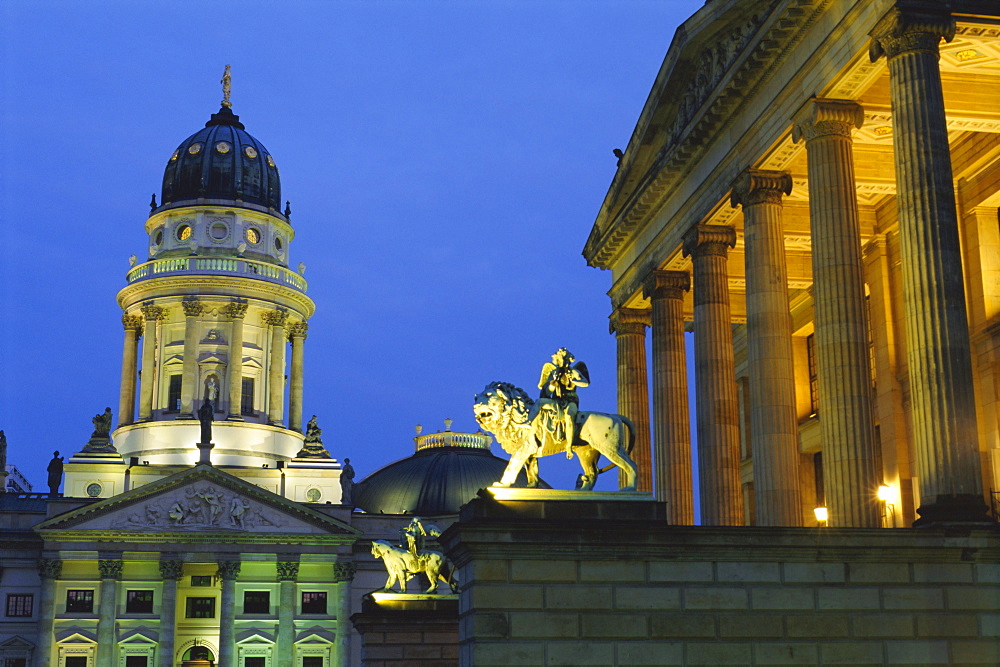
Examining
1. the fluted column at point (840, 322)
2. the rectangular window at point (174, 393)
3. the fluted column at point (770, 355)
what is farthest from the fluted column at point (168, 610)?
the fluted column at point (840, 322)

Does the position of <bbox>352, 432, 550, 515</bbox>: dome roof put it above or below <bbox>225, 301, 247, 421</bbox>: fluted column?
below

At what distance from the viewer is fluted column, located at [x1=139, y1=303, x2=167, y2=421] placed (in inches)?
4402

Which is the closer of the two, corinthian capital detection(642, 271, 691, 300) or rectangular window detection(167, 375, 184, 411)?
corinthian capital detection(642, 271, 691, 300)

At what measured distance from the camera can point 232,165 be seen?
380 feet

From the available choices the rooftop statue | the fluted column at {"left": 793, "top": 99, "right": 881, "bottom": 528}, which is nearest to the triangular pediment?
the rooftop statue

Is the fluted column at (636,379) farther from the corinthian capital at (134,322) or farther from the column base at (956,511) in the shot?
the corinthian capital at (134,322)

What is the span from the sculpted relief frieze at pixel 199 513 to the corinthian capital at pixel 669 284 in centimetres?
5864

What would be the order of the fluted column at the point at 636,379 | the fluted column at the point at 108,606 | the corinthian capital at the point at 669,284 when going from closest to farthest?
the corinthian capital at the point at 669,284
the fluted column at the point at 636,379
the fluted column at the point at 108,606

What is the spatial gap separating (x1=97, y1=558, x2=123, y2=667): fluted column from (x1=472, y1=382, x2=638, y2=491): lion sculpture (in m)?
76.8

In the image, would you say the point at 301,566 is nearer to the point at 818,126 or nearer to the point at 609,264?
the point at 609,264

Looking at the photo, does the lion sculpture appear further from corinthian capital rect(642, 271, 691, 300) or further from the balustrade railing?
the balustrade railing

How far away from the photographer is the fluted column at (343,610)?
96.4 metres

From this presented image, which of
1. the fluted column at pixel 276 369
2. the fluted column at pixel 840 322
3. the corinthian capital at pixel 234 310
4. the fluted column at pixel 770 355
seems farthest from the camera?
the fluted column at pixel 276 369

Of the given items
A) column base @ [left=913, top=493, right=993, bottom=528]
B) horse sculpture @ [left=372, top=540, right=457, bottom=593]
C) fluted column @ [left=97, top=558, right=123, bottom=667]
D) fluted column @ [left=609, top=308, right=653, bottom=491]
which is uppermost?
fluted column @ [left=609, top=308, right=653, bottom=491]
